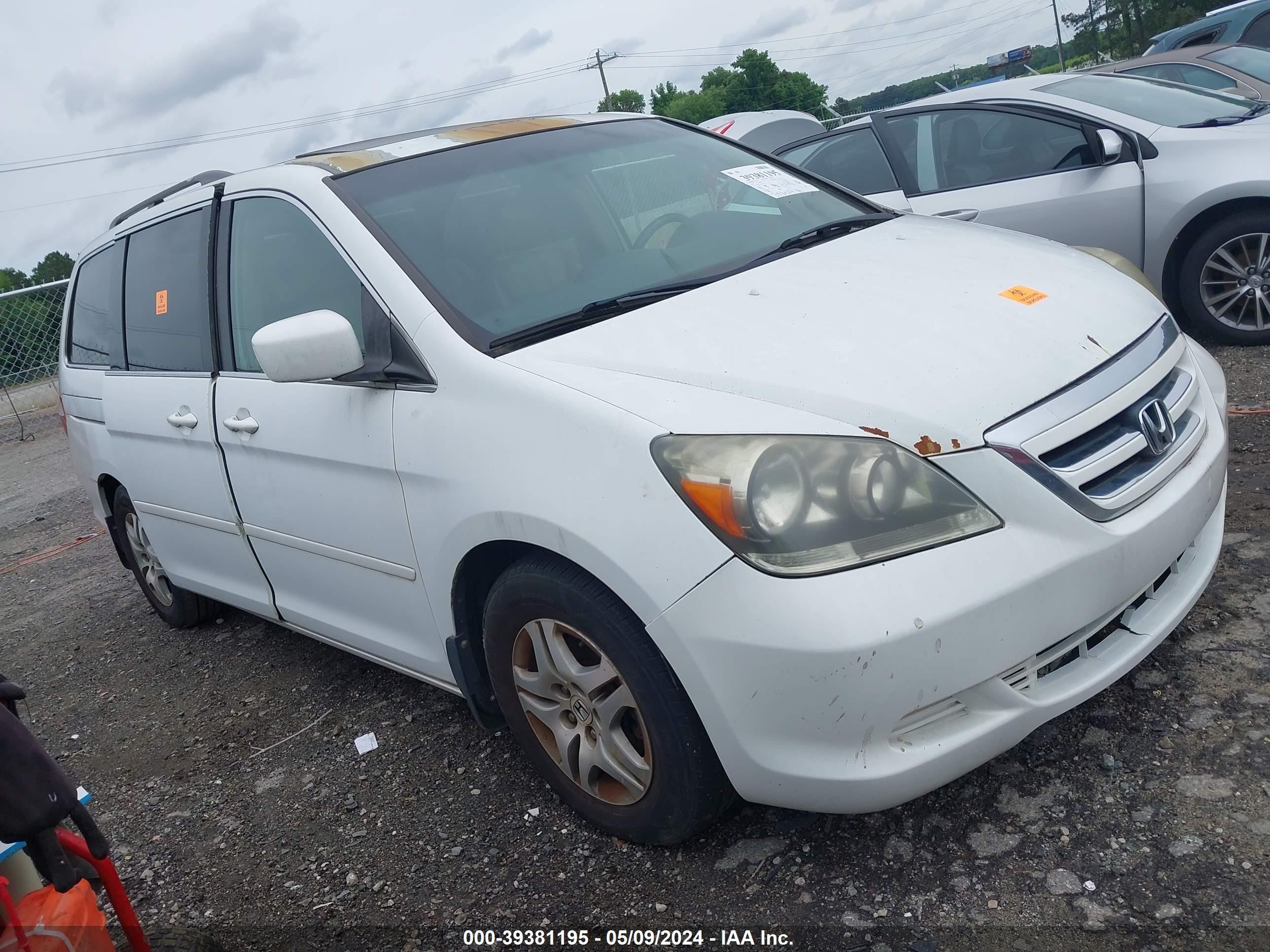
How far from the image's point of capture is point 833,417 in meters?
2.07

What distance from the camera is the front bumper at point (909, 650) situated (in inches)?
75.2

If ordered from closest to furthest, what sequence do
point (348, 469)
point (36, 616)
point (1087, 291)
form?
point (1087, 291) → point (348, 469) → point (36, 616)

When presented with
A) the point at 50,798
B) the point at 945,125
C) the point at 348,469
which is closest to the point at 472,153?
the point at 348,469

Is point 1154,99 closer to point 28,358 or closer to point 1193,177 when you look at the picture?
point 1193,177

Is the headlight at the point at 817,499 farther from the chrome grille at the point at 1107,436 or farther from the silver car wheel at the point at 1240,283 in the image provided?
the silver car wheel at the point at 1240,283

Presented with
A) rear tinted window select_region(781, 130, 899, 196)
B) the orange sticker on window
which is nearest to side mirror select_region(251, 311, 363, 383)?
the orange sticker on window

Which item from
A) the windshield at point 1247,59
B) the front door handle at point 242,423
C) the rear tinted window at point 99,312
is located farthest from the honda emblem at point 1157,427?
the windshield at point 1247,59

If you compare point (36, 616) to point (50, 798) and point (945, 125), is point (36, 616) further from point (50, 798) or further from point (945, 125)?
point (945, 125)

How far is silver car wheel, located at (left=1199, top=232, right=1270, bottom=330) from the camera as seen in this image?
5.05 meters

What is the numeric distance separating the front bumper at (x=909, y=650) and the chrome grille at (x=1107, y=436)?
4 cm

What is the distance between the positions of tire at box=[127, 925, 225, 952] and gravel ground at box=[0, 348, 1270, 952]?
0.21m

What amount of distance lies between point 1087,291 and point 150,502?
11.0ft

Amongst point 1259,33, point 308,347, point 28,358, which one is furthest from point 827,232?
point 28,358

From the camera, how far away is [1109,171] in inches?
214
